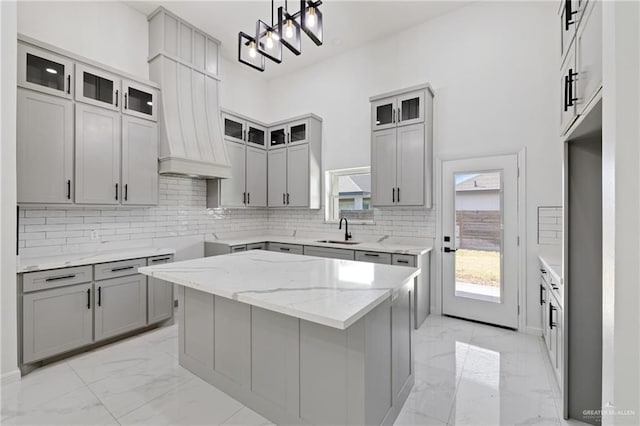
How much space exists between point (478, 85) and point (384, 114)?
1203 millimetres

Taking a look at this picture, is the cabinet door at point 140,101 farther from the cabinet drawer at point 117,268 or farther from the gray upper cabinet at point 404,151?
the gray upper cabinet at point 404,151

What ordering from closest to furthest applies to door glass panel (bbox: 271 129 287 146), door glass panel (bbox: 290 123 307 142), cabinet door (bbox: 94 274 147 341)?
cabinet door (bbox: 94 274 147 341) → door glass panel (bbox: 290 123 307 142) → door glass panel (bbox: 271 129 287 146)

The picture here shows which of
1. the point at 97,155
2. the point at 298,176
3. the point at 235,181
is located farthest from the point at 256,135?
the point at 97,155

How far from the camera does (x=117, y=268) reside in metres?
3.06

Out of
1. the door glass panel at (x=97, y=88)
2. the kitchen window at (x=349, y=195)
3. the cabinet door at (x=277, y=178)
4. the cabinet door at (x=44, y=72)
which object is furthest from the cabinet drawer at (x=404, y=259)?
the cabinet door at (x=44, y=72)

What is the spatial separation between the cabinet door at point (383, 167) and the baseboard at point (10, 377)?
3.98m

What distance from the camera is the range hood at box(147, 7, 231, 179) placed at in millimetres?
3639

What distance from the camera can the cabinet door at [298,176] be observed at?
4801 millimetres

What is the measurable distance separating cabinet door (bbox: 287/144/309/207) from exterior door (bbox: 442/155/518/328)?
6.95 ft

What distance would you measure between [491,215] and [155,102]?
439 centimetres

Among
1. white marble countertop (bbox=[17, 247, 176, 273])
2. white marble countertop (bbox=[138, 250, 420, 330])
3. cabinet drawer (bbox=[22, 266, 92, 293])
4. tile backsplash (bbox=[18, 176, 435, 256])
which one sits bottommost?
cabinet drawer (bbox=[22, 266, 92, 293])

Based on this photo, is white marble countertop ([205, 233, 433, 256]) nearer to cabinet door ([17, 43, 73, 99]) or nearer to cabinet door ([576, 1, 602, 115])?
cabinet door ([576, 1, 602, 115])

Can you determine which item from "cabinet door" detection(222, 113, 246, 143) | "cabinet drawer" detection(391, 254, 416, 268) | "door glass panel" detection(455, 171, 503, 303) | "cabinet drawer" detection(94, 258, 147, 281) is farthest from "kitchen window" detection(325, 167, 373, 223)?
"cabinet drawer" detection(94, 258, 147, 281)

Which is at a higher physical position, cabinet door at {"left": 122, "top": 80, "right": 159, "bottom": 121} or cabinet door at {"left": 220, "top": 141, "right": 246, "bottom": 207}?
cabinet door at {"left": 122, "top": 80, "right": 159, "bottom": 121}
